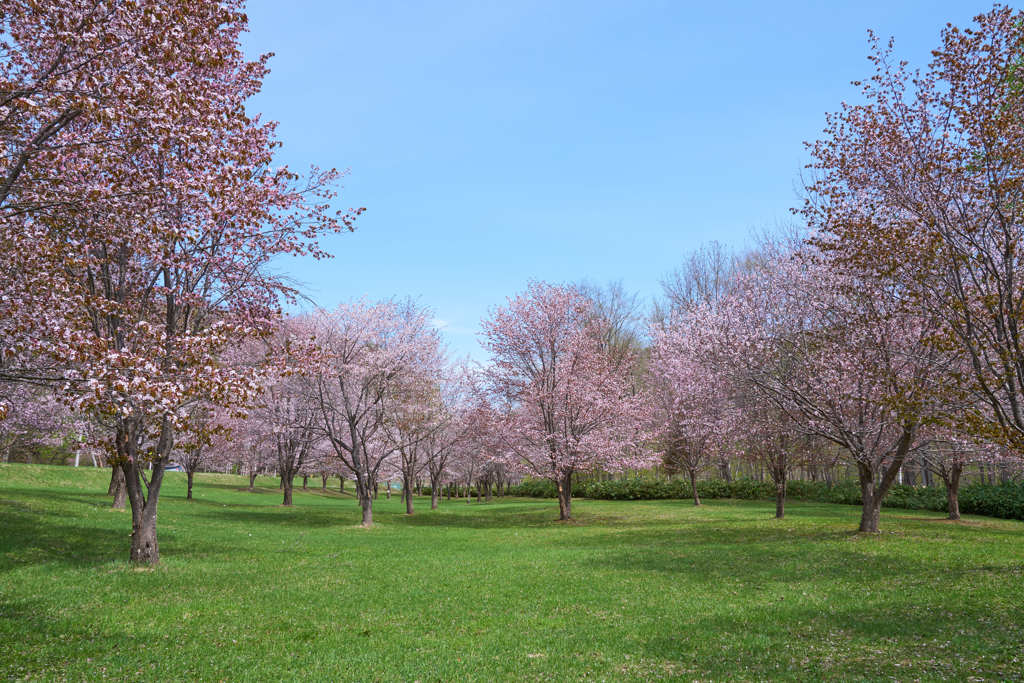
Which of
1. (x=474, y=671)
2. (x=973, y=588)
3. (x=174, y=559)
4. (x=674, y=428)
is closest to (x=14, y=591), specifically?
(x=174, y=559)

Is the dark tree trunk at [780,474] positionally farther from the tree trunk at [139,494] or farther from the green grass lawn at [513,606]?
the tree trunk at [139,494]

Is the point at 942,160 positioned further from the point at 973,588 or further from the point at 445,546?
the point at 445,546

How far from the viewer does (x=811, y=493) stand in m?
42.9

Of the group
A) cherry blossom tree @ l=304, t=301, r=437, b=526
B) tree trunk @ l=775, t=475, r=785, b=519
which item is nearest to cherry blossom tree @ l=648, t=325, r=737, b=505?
tree trunk @ l=775, t=475, r=785, b=519

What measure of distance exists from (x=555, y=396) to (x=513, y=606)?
19450 mm

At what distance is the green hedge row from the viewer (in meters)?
29.6

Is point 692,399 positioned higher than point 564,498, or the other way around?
point 692,399

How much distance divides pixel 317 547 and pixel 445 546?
388 centimetres

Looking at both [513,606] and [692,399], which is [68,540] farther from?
[692,399]

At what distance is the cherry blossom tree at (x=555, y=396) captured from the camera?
30.0 meters

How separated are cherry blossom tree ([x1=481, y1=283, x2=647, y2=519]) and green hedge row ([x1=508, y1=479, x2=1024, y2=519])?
13873 mm

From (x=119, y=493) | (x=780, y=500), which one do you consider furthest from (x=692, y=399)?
(x=119, y=493)

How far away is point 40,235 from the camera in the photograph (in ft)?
30.0

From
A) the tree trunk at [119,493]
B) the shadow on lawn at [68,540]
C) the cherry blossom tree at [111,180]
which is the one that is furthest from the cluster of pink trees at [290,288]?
→ the tree trunk at [119,493]
